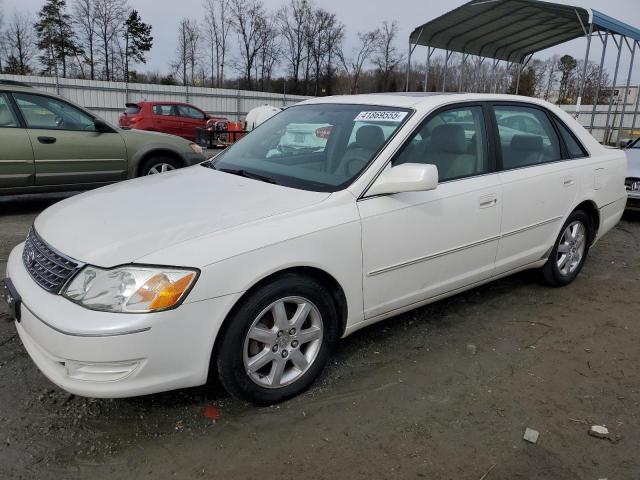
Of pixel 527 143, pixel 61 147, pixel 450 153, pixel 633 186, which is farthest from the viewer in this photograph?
pixel 633 186

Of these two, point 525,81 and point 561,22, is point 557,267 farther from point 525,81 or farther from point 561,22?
point 525,81

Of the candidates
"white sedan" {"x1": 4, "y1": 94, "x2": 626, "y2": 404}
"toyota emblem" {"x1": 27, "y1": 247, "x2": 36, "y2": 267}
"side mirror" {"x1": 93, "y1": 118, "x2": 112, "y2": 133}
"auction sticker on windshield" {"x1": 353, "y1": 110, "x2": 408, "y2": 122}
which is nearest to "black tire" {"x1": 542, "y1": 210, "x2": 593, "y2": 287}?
"white sedan" {"x1": 4, "y1": 94, "x2": 626, "y2": 404}

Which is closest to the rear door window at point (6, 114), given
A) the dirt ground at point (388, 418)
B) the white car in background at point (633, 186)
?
the dirt ground at point (388, 418)

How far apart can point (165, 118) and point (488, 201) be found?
16136 millimetres

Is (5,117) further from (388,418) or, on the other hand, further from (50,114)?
(388,418)

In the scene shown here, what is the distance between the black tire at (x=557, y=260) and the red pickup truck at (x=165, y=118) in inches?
594

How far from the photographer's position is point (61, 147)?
6.65 metres

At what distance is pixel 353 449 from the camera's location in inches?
94.9

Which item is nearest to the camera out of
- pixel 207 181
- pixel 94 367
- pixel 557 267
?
pixel 94 367

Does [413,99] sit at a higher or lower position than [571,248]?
higher

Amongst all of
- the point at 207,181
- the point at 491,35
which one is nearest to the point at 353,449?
the point at 207,181

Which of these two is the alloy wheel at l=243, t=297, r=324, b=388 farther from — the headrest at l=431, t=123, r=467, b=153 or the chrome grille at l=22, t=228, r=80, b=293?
the headrest at l=431, t=123, r=467, b=153

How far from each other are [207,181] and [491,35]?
19.0 metres

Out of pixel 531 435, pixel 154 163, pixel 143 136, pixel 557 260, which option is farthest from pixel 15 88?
pixel 531 435
